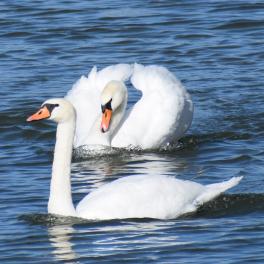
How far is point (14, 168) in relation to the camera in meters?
14.2

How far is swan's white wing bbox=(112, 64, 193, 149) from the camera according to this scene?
609 inches

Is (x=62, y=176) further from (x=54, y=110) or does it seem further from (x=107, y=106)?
(x=107, y=106)

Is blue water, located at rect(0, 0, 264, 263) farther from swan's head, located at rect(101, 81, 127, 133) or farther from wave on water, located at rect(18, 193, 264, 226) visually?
swan's head, located at rect(101, 81, 127, 133)

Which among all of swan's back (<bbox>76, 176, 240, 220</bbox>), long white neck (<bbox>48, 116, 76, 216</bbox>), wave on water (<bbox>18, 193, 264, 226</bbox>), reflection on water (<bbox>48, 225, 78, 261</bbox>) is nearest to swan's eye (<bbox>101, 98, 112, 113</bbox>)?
wave on water (<bbox>18, 193, 264, 226</bbox>)

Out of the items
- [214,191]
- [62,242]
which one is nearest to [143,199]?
[214,191]

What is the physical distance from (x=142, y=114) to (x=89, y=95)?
856 millimetres

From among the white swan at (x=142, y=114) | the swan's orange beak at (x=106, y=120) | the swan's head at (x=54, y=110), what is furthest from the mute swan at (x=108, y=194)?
the white swan at (x=142, y=114)

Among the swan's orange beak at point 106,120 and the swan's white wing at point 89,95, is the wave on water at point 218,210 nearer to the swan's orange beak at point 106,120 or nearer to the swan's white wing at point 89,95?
the swan's orange beak at point 106,120

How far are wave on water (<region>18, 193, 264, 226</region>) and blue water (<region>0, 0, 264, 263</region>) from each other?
0.01 meters

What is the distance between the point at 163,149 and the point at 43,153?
1.47m

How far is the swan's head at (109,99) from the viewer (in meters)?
15.3

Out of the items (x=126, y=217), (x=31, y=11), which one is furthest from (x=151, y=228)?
(x=31, y=11)

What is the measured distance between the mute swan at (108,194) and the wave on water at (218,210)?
65mm

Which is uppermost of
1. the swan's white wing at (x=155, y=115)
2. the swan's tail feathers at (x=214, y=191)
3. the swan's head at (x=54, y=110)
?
the swan's head at (x=54, y=110)
